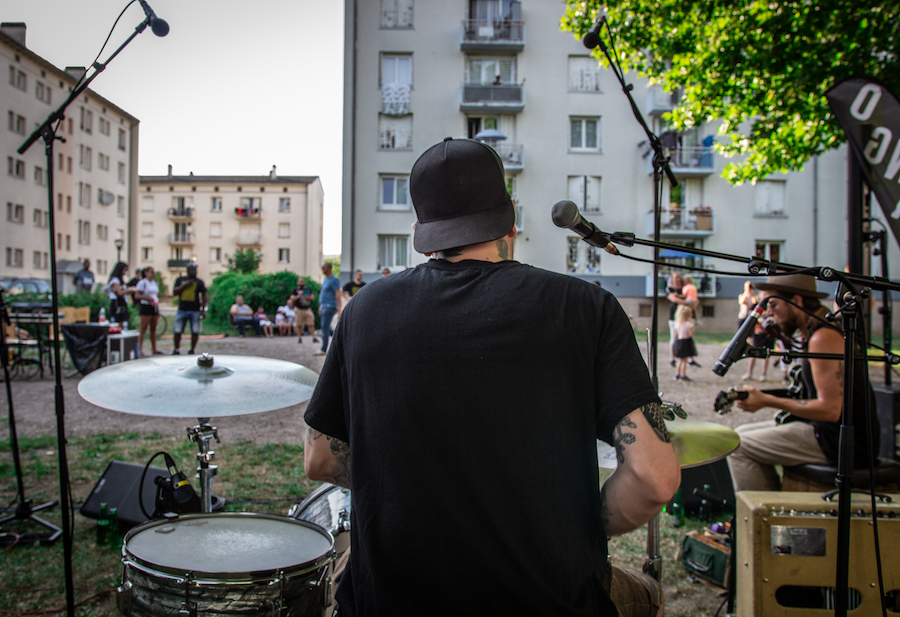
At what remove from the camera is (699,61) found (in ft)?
28.0

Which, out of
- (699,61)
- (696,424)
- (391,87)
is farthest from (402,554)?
(391,87)

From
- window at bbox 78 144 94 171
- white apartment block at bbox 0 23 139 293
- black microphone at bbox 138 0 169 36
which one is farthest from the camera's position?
window at bbox 78 144 94 171

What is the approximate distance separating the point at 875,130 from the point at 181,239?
55357 millimetres

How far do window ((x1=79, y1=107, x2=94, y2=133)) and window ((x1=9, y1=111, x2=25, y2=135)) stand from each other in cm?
756

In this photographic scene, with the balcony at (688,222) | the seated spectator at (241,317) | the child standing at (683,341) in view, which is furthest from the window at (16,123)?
the child standing at (683,341)

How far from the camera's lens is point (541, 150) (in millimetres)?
22938

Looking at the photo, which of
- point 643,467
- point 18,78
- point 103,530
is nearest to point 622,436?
point 643,467

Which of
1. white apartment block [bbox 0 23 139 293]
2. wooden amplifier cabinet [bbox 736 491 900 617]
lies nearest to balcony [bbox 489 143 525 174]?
white apartment block [bbox 0 23 139 293]

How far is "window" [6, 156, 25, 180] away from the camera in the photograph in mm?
28200

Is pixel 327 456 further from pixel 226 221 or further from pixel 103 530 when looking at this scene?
pixel 226 221

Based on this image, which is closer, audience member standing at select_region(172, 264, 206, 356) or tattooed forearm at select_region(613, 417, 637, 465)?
tattooed forearm at select_region(613, 417, 637, 465)

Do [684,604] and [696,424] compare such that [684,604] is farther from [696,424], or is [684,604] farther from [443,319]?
[443,319]

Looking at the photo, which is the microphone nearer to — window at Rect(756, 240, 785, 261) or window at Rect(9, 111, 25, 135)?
window at Rect(756, 240, 785, 261)

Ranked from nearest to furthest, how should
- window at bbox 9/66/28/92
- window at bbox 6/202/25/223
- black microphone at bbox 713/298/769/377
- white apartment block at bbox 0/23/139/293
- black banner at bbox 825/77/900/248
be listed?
black microphone at bbox 713/298/769/377 < black banner at bbox 825/77/900/248 < window at bbox 9/66/28/92 < white apartment block at bbox 0/23/139/293 < window at bbox 6/202/25/223
